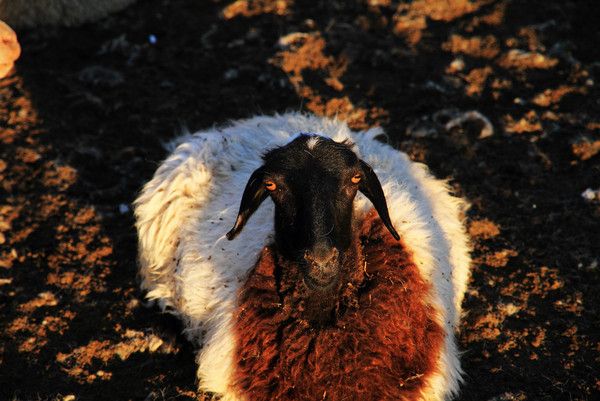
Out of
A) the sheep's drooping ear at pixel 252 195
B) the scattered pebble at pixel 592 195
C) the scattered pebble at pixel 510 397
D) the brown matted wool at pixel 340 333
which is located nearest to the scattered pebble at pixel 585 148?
the scattered pebble at pixel 592 195

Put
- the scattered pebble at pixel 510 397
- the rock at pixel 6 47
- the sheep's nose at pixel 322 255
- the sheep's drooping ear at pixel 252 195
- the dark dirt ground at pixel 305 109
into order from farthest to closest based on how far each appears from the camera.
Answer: the dark dirt ground at pixel 305 109 → the rock at pixel 6 47 → the scattered pebble at pixel 510 397 → the sheep's drooping ear at pixel 252 195 → the sheep's nose at pixel 322 255

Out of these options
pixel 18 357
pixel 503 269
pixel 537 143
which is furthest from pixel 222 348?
pixel 537 143

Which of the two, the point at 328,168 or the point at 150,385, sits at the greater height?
the point at 328,168

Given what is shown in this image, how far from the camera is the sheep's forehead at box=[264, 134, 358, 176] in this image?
9.91ft

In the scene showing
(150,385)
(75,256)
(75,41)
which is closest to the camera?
(150,385)

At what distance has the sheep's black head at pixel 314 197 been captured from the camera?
2893 mm

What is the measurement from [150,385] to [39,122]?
3425mm

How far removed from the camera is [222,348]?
3.43 m

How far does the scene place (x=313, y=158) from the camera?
3.04m

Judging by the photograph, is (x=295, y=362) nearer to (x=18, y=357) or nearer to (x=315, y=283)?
(x=315, y=283)

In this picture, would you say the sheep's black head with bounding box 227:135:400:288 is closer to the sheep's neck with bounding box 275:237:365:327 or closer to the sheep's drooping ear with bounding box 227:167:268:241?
the sheep's drooping ear with bounding box 227:167:268:241

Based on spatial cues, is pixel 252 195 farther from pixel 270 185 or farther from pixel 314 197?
pixel 314 197

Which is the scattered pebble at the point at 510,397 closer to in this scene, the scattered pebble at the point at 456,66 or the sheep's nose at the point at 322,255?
the sheep's nose at the point at 322,255

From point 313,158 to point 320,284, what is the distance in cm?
68
